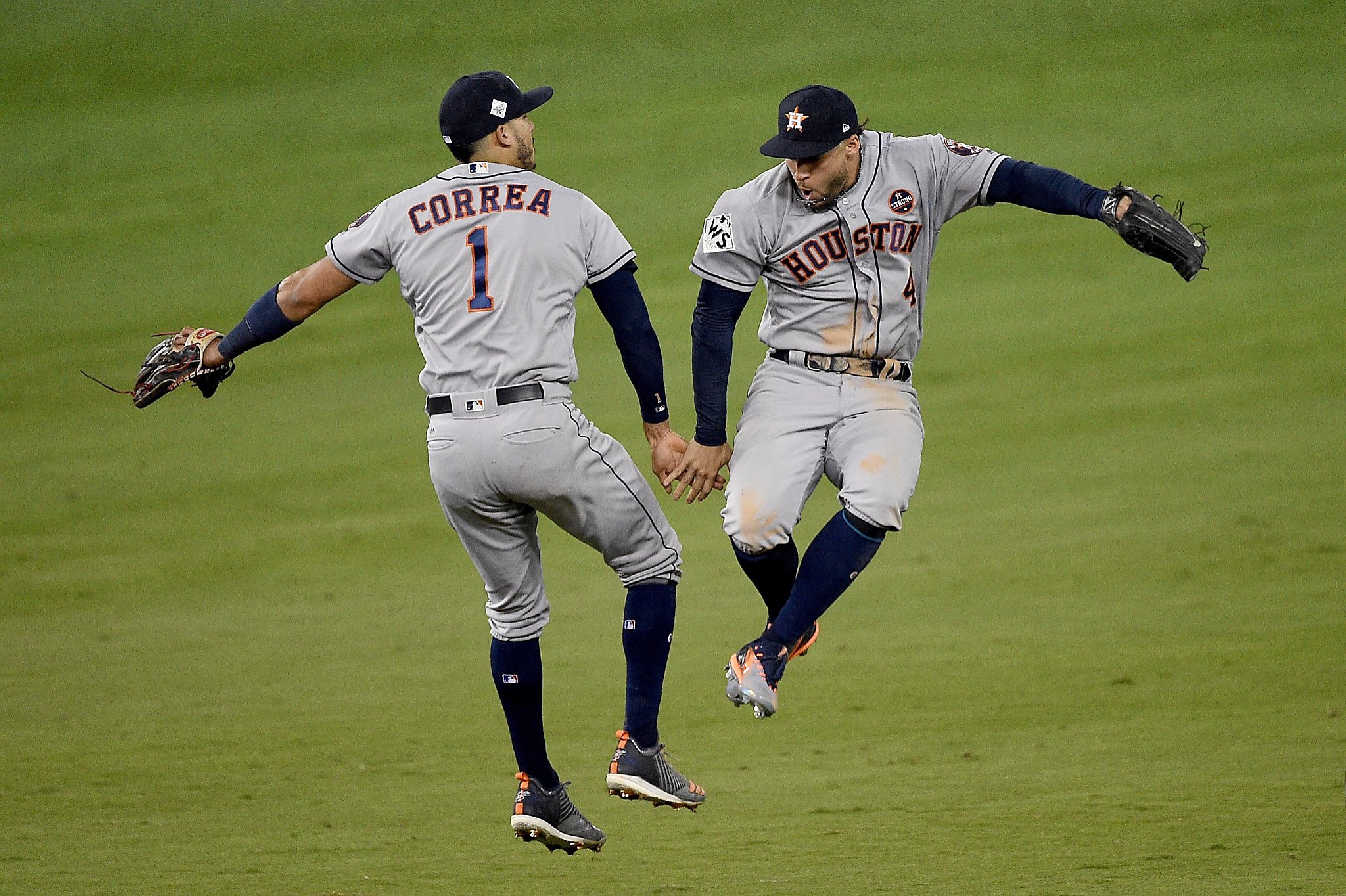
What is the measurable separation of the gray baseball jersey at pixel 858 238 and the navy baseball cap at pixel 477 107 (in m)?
0.86

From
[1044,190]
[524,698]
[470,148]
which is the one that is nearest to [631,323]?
[470,148]

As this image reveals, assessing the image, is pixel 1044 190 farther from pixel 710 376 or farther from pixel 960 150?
pixel 710 376

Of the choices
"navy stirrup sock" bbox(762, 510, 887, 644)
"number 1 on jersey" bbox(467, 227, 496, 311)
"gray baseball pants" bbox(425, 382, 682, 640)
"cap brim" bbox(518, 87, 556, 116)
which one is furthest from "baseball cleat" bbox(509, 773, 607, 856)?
"cap brim" bbox(518, 87, 556, 116)

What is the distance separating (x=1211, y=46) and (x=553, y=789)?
18.2 m

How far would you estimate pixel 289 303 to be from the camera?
5.51 metres

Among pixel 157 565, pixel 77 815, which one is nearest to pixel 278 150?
pixel 157 565

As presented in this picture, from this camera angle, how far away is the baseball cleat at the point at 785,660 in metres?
5.44

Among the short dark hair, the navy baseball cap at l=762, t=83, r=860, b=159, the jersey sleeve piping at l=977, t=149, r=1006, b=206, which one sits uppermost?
the navy baseball cap at l=762, t=83, r=860, b=159

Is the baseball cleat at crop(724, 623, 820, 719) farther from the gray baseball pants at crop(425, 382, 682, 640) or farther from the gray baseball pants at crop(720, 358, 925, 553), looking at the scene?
the gray baseball pants at crop(425, 382, 682, 640)

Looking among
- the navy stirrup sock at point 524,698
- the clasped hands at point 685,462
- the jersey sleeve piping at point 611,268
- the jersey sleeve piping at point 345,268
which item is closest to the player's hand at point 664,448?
the clasped hands at point 685,462

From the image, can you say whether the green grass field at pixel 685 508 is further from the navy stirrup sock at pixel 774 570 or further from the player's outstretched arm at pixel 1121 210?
the player's outstretched arm at pixel 1121 210

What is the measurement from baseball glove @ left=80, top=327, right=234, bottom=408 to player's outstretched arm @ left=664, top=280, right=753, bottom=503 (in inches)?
66.1

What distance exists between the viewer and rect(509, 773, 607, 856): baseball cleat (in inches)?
225

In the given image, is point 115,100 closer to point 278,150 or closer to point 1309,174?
point 278,150
